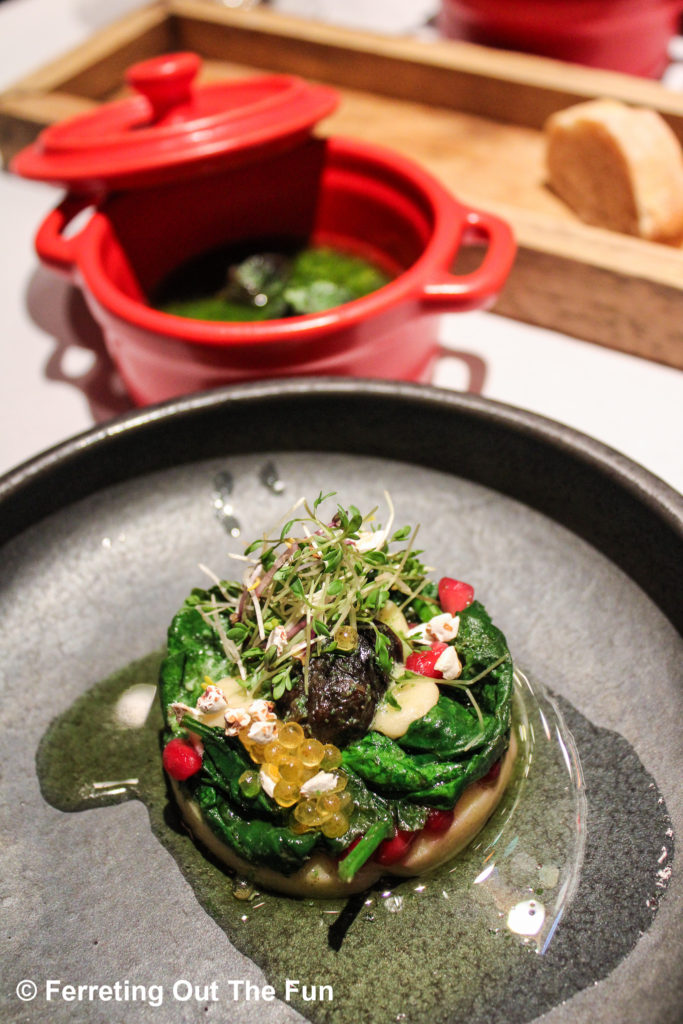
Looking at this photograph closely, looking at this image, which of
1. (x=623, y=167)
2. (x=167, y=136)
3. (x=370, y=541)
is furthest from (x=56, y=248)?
(x=623, y=167)

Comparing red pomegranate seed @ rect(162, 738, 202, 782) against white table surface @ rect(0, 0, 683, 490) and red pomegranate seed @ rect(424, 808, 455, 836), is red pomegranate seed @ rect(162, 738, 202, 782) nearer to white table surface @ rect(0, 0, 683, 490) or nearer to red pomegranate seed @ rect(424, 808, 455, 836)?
red pomegranate seed @ rect(424, 808, 455, 836)

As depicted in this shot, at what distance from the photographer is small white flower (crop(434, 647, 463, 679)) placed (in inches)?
48.6

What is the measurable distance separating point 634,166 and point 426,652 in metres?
1.63

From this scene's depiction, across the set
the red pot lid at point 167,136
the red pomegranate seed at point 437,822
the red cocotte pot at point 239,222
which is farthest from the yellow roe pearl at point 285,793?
the red pot lid at point 167,136

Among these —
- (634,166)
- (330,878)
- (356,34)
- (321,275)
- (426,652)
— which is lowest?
(330,878)

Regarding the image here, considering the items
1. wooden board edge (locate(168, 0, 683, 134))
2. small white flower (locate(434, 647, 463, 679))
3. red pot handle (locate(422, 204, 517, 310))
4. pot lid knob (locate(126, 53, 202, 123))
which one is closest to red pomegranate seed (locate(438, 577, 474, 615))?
small white flower (locate(434, 647, 463, 679))

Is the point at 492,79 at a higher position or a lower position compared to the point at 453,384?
higher

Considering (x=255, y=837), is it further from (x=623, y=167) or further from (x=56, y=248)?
(x=623, y=167)

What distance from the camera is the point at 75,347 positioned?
2270mm

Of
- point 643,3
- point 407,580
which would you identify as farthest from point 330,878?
point 643,3

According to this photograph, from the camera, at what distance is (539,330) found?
7.35 feet

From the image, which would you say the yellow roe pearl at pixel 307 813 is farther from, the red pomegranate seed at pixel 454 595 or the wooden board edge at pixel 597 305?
the wooden board edge at pixel 597 305

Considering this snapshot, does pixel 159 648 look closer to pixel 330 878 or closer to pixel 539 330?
pixel 330 878

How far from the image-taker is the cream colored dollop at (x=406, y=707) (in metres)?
1.21
